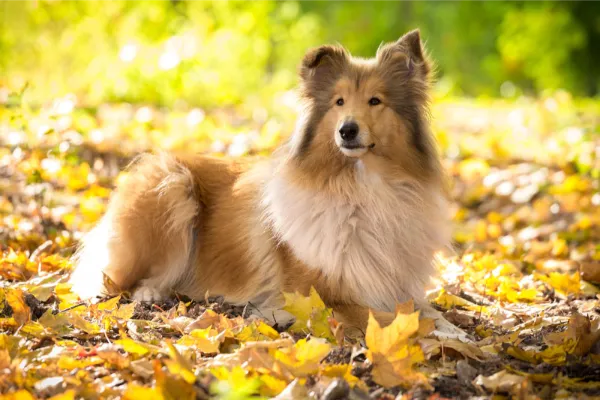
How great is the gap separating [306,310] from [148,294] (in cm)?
136

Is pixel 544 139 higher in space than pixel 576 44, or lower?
lower

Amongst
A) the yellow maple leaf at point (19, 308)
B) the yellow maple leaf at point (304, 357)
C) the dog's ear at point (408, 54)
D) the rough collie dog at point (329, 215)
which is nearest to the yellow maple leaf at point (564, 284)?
the rough collie dog at point (329, 215)

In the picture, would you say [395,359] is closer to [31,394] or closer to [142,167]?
[31,394]

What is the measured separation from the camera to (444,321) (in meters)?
3.86

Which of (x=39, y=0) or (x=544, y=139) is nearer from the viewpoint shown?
(x=544, y=139)

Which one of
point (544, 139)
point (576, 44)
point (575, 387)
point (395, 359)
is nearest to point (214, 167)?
point (395, 359)

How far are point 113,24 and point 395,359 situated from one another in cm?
1177

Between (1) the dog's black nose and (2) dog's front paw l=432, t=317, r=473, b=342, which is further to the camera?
(1) the dog's black nose

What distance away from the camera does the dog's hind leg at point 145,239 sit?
14.6 ft

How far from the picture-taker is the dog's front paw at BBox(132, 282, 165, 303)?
170 inches

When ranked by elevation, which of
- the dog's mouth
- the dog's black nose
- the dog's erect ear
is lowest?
the dog's mouth

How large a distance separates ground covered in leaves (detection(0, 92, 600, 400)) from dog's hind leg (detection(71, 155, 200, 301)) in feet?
0.73

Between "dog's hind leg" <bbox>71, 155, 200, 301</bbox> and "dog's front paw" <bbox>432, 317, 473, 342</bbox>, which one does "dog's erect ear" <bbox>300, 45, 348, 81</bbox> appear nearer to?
"dog's hind leg" <bbox>71, 155, 200, 301</bbox>

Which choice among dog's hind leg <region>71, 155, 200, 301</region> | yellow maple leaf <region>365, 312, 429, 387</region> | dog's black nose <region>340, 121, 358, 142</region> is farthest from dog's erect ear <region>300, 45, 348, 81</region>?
yellow maple leaf <region>365, 312, 429, 387</region>
